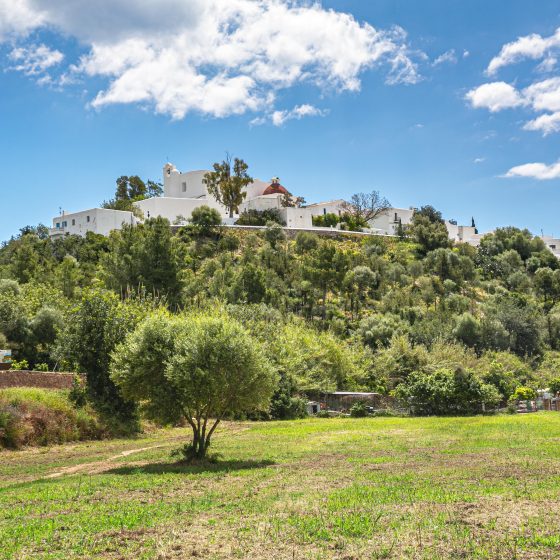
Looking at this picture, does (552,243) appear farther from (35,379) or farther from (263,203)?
(35,379)

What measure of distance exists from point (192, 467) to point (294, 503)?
635 cm

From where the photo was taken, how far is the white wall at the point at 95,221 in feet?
261

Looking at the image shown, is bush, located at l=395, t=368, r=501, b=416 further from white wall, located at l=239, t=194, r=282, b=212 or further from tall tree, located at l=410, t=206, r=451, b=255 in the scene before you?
white wall, located at l=239, t=194, r=282, b=212

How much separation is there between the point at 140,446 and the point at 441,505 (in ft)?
50.4

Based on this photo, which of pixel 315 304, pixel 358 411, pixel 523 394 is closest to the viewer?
pixel 358 411

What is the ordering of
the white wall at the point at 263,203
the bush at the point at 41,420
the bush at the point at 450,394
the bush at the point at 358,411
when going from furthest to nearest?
1. the white wall at the point at 263,203
2. the bush at the point at 358,411
3. the bush at the point at 450,394
4. the bush at the point at 41,420

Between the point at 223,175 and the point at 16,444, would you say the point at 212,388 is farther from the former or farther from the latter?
the point at 223,175

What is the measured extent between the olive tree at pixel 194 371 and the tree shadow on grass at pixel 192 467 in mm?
887

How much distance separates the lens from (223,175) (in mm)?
92438

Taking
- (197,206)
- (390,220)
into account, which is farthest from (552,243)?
(197,206)

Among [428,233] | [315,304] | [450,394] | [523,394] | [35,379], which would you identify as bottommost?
[523,394]

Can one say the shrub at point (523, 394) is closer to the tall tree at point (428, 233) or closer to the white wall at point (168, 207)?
the tall tree at point (428, 233)

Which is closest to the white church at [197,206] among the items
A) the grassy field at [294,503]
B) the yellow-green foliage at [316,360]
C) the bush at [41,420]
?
the yellow-green foliage at [316,360]

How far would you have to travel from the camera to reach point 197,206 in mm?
91688
